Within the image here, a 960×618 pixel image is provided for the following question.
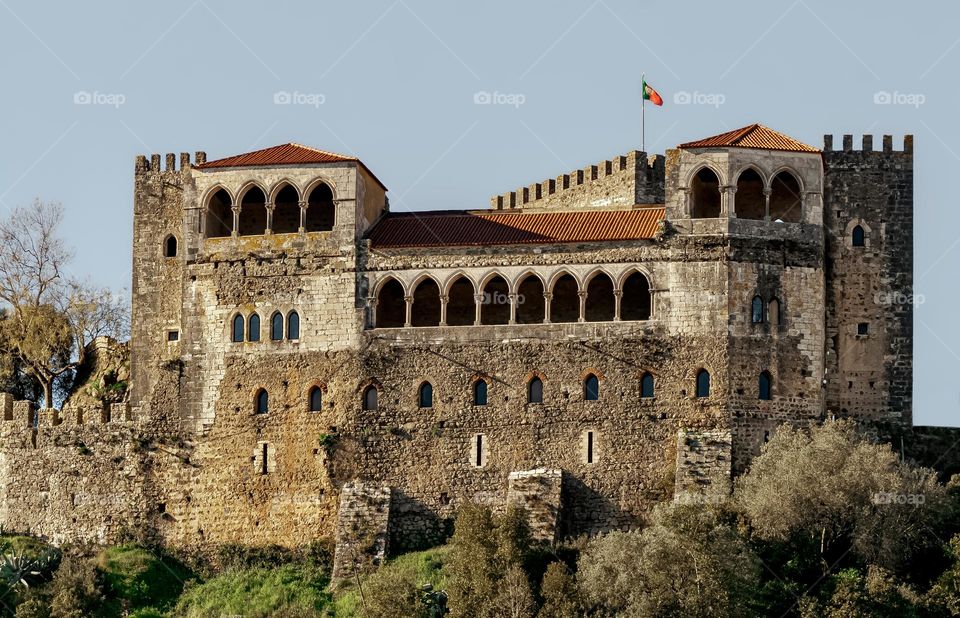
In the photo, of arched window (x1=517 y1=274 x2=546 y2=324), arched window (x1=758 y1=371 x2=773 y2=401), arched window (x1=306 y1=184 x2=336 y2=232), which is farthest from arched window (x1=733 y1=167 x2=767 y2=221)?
arched window (x1=306 y1=184 x2=336 y2=232)

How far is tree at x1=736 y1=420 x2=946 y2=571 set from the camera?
68125 millimetres

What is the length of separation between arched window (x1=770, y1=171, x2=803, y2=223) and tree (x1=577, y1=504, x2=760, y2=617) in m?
12.4

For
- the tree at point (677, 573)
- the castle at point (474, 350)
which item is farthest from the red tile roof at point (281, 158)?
the tree at point (677, 573)

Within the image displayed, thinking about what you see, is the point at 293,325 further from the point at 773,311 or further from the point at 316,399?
A: the point at 773,311

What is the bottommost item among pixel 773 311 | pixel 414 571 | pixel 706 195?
pixel 414 571

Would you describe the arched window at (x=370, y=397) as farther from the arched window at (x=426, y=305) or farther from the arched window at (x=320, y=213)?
the arched window at (x=320, y=213)

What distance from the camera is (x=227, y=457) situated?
246 ft

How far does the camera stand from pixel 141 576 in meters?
73.3

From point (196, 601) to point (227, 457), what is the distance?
5.02 meters

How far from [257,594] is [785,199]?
20761 millimetres

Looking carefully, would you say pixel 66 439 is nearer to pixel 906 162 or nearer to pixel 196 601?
pixel 196 601

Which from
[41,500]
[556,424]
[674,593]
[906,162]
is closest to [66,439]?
[41,500]

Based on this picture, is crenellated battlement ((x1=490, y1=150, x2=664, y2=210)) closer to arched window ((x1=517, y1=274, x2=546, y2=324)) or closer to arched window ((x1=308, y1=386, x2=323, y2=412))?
arched window ((x1=517, y1=274, x2=546, y2=324))

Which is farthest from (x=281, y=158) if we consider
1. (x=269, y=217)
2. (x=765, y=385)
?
(x=765, y=385)
